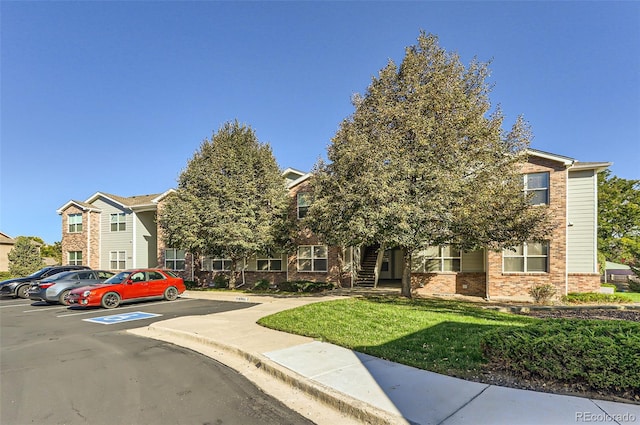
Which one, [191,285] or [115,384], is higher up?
[115,384]

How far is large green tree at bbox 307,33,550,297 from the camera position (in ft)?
37.8

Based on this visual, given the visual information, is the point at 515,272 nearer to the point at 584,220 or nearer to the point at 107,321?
the point at 584,220

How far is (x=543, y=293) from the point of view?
1470 centimetres

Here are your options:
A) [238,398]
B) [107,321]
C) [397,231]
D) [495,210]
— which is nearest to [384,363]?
[238,398]

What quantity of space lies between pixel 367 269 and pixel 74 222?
26388 millimetres

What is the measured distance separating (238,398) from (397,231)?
7926mm

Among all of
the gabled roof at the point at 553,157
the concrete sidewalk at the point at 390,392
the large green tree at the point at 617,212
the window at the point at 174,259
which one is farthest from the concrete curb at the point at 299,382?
the large green tree at the point at 617,212

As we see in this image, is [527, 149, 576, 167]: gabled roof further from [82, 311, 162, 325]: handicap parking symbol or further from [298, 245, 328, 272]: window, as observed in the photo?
[82, 311, 162, 325]: handicap parking symbol

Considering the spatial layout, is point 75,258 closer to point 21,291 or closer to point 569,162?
point 21,291

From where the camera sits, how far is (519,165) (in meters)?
13.4

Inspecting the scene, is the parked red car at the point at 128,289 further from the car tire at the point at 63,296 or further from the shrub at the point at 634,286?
the shrub at the point at 634,286

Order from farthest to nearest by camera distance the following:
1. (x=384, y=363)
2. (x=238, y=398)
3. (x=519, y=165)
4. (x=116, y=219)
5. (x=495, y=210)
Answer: (x=116, y=219)
(x=519, y=165)
(x=495, y=210)
(x=384, y=363)
(x=238, y=398)

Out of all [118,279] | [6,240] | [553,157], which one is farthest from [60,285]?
[6,240]

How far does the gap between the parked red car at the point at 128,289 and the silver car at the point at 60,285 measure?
1.41 metres
